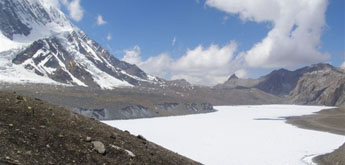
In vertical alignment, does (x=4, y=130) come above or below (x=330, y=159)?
above

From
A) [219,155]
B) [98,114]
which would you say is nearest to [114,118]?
[98,114]

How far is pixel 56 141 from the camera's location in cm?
1762

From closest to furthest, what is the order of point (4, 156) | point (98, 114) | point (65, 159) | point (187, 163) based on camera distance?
point (4, 156)
point (65, 159)
point (187, 163)
point (98, 114)

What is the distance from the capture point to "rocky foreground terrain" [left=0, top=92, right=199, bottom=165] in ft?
51.0

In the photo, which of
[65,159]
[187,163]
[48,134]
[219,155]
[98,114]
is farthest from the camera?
[98,114]

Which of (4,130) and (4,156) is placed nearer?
(4,156)

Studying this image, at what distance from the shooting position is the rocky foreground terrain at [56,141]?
15547 mm

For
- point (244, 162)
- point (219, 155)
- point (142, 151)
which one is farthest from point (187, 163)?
point (219, 155)

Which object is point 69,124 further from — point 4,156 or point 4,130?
point 4,156

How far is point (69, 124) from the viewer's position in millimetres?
21141

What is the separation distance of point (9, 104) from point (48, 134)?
412cm

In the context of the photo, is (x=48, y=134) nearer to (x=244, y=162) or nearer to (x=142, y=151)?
(x=142, y=151)

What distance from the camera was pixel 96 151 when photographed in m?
18.4

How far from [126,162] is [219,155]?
48.6 m
